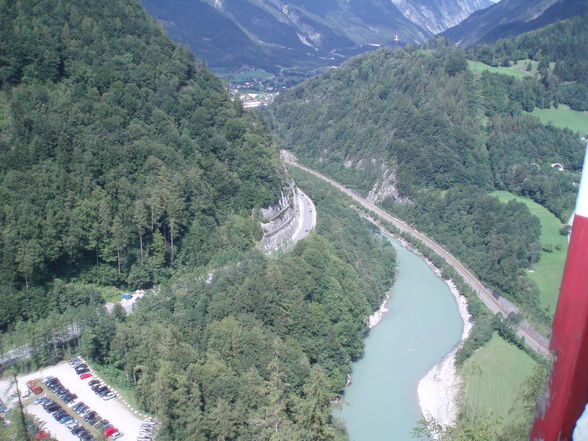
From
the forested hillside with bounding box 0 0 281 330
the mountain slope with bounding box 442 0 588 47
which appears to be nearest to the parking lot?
the forested hillside with bounding box 0 0 281 330

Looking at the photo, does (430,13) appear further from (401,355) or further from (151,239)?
(151,239)

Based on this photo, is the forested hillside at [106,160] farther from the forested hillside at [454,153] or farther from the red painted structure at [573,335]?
the red painted structure at [573,335]

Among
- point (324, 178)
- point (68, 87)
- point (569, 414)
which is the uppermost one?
point (569, 414)

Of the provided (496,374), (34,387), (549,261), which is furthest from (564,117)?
(34,387)

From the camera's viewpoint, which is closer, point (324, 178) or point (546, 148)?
point (546, 148)

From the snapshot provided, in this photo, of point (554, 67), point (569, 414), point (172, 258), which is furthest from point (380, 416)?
point (554, 67)

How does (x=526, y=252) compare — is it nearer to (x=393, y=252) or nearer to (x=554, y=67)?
(x=393, y=252)
